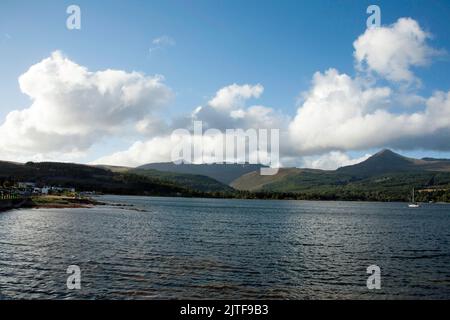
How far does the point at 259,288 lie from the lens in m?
37.3

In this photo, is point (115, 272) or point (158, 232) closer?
point (115, 272)

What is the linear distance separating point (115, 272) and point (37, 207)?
117 m

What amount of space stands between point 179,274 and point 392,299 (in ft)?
66.3

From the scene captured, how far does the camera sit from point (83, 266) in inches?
1734

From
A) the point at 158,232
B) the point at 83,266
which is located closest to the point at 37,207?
the point at 158,232

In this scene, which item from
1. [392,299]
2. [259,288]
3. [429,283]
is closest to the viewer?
[392,299]

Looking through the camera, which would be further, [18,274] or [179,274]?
[179,274]
